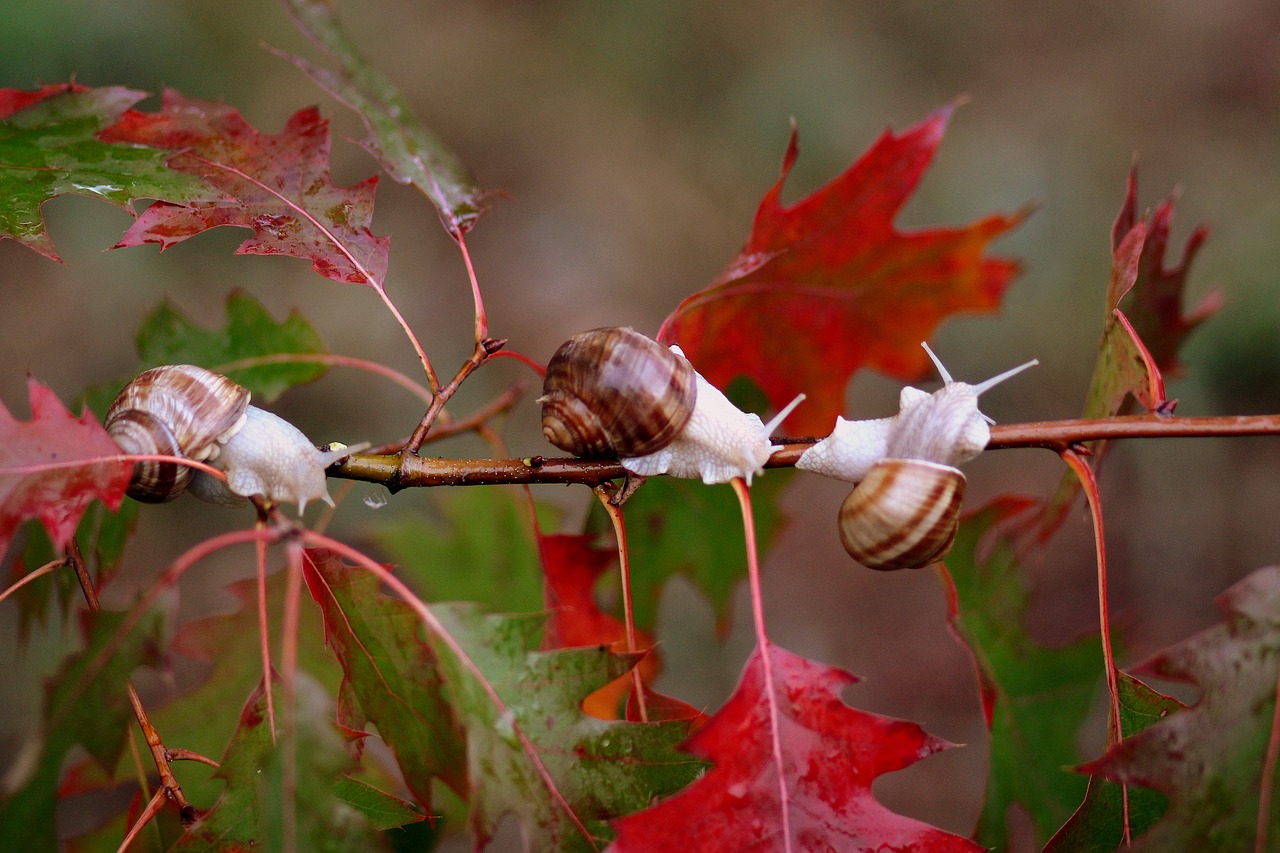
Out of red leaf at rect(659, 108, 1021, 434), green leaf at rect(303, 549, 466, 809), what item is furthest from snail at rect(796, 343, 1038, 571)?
green leaf at rect(303, 549, 466, 809)

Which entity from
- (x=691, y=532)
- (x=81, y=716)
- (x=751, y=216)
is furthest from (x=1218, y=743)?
(x=751, y=216)

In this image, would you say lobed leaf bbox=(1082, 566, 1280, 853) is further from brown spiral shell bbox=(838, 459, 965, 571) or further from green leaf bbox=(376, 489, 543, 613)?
green leaf bbox=(376, 489, 543, 613)

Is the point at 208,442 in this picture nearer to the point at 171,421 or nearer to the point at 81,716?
the point at 171,421

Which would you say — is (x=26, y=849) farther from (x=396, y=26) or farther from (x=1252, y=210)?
(x=1252, y=210)

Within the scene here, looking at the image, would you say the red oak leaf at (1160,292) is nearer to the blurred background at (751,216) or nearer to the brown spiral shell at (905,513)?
the brown spiral shell at (905,513)

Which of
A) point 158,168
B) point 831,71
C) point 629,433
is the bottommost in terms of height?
point 629,433

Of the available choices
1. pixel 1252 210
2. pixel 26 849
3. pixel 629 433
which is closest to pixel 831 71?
pixel 1252 210
